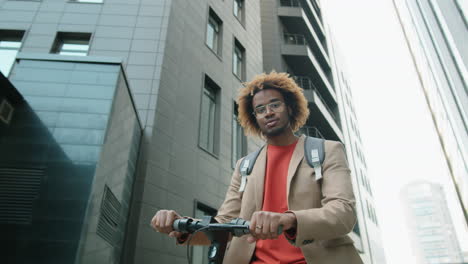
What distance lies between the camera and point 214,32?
45.0 ft

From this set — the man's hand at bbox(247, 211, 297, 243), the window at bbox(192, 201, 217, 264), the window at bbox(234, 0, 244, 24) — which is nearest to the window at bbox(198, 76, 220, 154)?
the window at bbox(192, 201, 217, 264)

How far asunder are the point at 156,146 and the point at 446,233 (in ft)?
536

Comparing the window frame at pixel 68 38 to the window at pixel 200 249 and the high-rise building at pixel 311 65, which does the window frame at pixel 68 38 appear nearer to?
the window at pixel 200 249

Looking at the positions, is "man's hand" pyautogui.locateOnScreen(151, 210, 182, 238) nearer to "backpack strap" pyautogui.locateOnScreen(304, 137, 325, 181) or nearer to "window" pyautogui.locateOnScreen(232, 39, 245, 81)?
"backpack strap" pyautogui.locateOnScreen(304, 137, 325, 181)

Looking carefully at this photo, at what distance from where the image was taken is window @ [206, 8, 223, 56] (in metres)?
13.1

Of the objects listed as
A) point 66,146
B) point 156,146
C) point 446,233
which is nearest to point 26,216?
point 66,146

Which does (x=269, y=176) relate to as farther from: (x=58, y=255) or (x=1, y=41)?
(x=1, y=41)

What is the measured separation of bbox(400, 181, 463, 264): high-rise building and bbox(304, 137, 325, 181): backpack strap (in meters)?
160

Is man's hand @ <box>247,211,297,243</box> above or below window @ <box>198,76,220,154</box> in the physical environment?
below

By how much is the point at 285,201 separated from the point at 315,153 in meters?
0.36

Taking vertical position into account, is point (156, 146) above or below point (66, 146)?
above

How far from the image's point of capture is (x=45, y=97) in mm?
6785

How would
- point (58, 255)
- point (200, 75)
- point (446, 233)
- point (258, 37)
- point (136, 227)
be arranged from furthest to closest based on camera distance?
1. point (446, 233)
2. point (258, 37)
3. point (200, 75)
4. point (136, 227)
5. point (58, 255)

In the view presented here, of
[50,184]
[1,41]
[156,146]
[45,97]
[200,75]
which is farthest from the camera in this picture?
[200,75]
